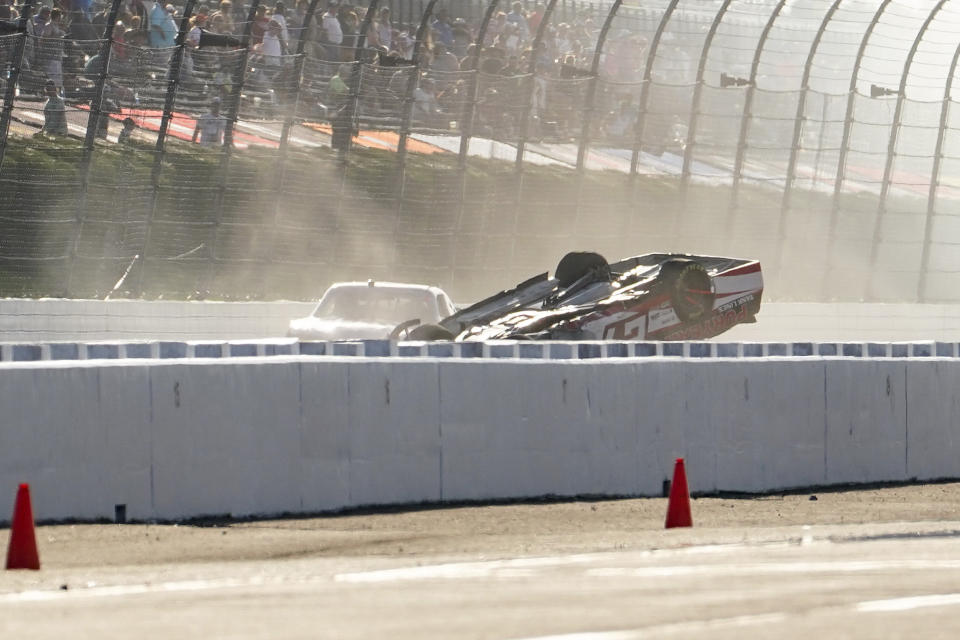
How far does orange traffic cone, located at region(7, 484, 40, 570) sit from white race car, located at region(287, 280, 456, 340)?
457 inches

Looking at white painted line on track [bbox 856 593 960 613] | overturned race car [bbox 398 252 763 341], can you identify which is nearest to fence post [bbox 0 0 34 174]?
overturned race car [bbox 398 252 763 341]

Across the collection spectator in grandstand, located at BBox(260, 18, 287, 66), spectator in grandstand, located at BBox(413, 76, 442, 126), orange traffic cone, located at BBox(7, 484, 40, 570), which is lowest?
orange traffic cone, located at BBox(7, 484, 40, 570)

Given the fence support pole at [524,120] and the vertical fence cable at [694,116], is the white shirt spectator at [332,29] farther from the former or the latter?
the vertical fence cable at [694,116]

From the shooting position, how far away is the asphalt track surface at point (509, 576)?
7.18 metres

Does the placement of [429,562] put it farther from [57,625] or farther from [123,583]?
[57,625]

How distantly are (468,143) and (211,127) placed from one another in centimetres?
455

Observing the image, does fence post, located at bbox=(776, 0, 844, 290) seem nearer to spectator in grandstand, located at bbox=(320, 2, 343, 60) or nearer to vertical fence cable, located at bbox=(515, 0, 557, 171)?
vertical fence cable, located at bbox=(515, 0, 557, 171)

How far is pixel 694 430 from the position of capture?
14039 mm

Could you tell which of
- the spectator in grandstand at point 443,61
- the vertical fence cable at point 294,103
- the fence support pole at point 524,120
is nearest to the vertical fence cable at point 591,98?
the fence support pole at point 524,120

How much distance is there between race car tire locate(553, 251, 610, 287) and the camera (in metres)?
21.9

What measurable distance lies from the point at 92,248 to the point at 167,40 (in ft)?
10.0

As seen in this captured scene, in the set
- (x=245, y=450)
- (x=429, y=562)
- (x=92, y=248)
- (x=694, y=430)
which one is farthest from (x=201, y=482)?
(x=92, y=248)

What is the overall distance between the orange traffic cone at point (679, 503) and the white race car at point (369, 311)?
9.58m

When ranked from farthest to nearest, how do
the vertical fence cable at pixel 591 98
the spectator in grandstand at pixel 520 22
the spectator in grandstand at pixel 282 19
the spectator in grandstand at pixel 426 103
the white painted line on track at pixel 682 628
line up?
1. the vertical fence cable at pixel 591 98
2. the spectator in grandstand at pixel 520 22
3. the spectator in grandstand at pixel 426 103
4. the spectator in grandstand at pixel 282 19
5. the white painted line on track at pixel 682 628
